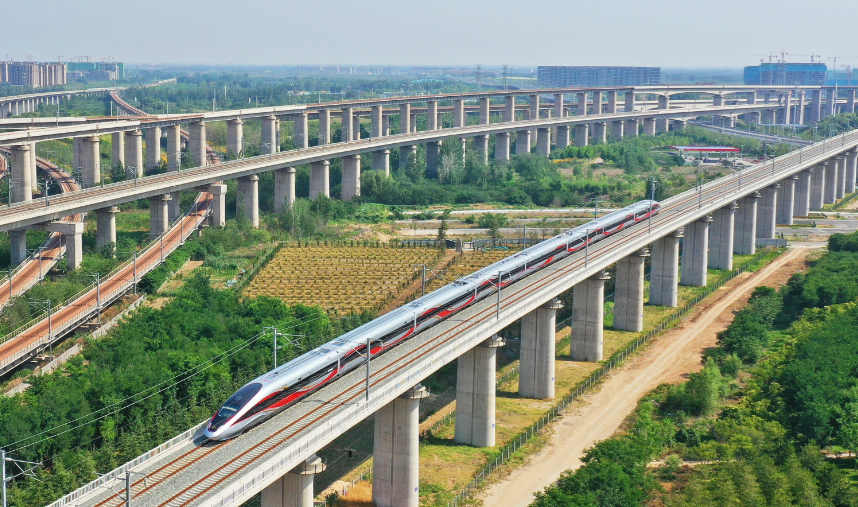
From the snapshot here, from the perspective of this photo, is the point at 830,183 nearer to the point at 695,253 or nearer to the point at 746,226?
the point at 746,226

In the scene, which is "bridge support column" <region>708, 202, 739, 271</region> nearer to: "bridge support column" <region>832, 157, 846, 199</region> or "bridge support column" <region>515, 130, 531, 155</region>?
"bridge support column" <region>832, 157, 846, 199</region>

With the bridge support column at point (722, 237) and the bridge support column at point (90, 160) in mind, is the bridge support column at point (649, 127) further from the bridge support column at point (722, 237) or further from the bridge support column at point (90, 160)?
the bridge support column at point (90, 160)

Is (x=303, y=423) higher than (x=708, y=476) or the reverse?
higher

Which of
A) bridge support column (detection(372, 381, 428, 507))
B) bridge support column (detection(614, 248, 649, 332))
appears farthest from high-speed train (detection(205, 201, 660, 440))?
bridge support column (detection(614, 248, 649, 332))

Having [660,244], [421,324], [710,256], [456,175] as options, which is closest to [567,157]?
[456,175]

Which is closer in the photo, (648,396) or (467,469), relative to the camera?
(467,469)

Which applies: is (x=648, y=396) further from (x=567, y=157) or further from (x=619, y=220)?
(x=567, y=157)

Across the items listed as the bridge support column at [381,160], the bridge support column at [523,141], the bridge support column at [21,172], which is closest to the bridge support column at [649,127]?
the bridge support column at [523,141]
